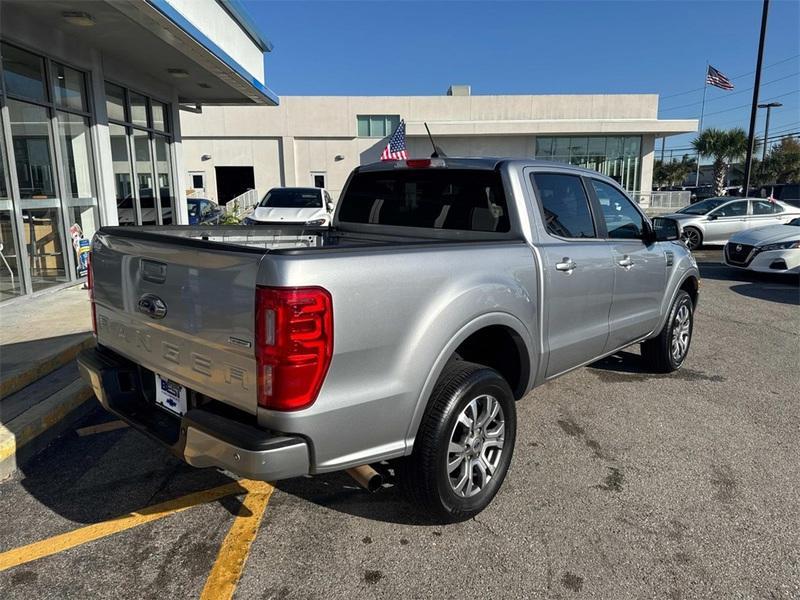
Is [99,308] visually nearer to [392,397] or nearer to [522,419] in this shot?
[392,397]

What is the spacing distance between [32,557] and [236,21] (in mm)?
9830

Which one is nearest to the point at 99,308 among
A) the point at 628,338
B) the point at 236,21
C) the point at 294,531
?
the point at 294,531

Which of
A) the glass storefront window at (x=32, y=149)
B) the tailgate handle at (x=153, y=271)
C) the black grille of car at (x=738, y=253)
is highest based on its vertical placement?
the glass storefront window at (x=32, y=149)

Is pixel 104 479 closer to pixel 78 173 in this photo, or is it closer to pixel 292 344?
pixel 292 344

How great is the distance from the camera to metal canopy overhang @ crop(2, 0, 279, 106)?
6656 mm

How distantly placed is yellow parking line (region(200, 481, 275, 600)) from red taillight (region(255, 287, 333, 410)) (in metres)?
0.93

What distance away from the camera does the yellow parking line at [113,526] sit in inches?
103

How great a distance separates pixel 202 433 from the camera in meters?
2.28

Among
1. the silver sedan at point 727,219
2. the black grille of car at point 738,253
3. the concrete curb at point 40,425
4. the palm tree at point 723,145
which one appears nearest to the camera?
the concrete curb at point 40,425

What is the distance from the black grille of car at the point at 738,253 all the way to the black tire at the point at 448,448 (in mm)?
10023

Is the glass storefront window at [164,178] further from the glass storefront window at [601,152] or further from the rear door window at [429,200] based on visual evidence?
the glass storefront window at [601,152]

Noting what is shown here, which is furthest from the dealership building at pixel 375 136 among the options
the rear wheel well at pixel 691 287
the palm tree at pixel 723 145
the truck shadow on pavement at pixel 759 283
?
the rear wheel well at pixel 691 287

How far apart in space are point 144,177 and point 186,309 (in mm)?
10092

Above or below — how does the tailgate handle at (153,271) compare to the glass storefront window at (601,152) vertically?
below
